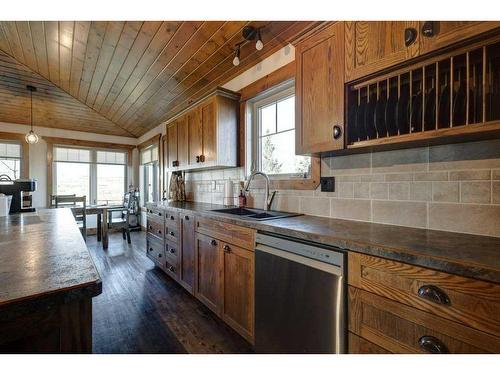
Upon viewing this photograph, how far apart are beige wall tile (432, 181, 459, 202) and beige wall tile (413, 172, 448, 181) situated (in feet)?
0.08

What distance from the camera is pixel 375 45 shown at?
1252 millimetres

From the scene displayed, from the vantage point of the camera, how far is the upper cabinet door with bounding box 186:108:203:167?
2836mm

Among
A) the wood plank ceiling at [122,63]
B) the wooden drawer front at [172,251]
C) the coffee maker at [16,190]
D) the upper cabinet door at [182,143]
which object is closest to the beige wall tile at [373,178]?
the wood plank ceiling at [122,63]

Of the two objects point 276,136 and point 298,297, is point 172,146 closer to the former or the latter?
point 276,136

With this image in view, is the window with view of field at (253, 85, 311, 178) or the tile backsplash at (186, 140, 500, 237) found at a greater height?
the window with view of field at (253, 85, 311, 178)

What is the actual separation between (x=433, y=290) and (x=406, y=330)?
20cm

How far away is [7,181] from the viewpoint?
2463mm

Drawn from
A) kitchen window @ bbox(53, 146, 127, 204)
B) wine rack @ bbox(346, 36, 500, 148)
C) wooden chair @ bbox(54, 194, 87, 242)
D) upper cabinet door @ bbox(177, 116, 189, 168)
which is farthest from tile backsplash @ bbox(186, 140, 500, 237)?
kitchen window @ bbox(53, 146, 127, 204)

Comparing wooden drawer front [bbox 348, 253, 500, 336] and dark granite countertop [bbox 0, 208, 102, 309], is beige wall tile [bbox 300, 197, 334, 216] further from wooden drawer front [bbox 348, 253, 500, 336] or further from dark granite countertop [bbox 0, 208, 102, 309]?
dark granite countertop [bbox 0, 208, 102, 309]

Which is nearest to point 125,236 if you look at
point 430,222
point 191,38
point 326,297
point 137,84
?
point 137,84

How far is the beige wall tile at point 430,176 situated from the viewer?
4.22 feet

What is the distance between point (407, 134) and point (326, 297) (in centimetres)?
88

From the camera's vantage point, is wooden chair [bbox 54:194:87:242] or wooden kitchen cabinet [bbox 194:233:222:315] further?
wooden chair [bbox 54:194:87:242]

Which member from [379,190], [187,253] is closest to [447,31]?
[379,190]
